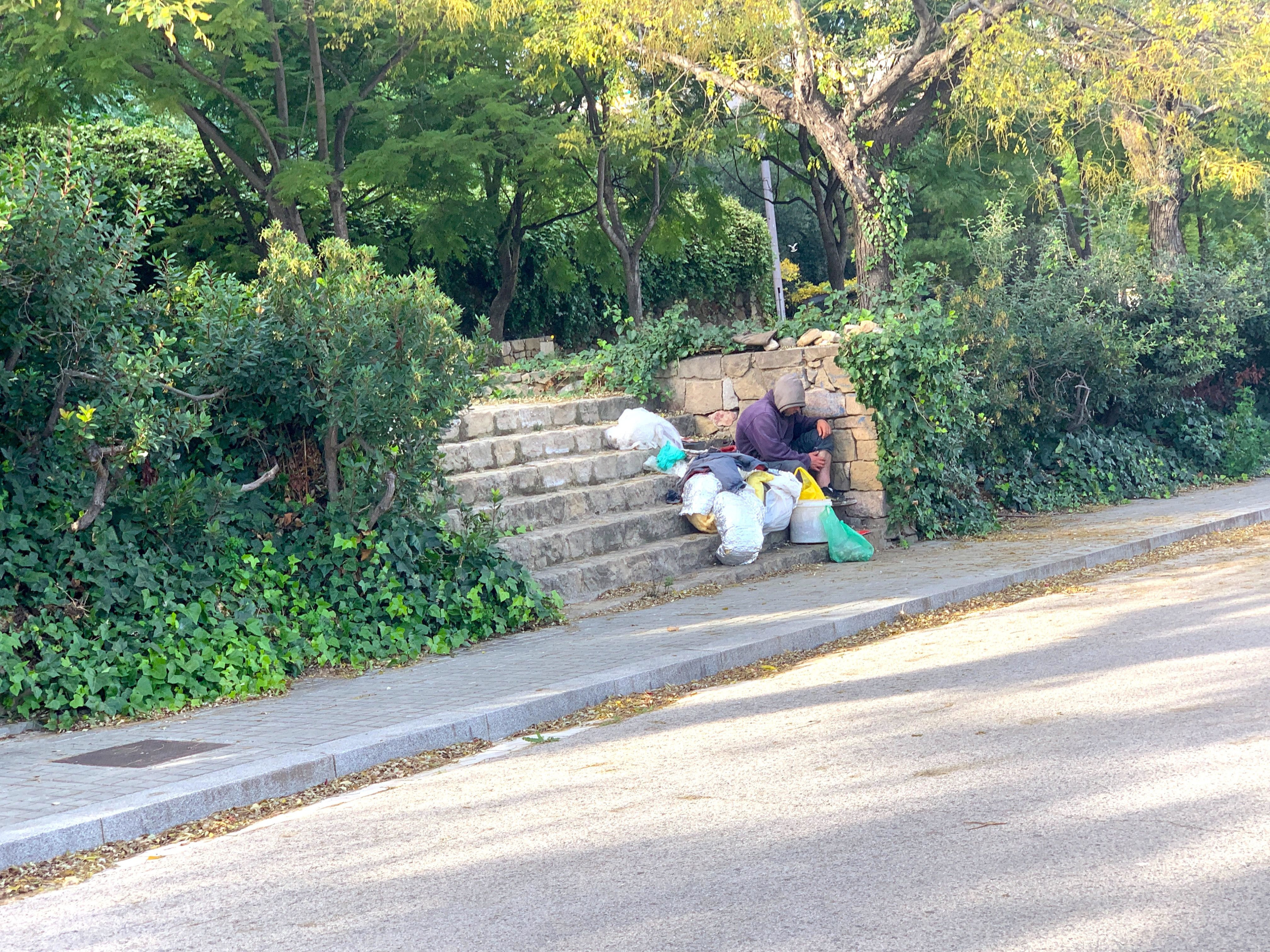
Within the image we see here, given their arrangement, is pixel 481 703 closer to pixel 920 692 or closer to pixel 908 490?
pixel 920 692

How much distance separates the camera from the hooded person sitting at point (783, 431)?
1284 centimetres

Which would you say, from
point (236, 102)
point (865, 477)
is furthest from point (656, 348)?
point (236, 102)

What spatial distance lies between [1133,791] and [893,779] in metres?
0.95

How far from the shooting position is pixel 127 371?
736cm

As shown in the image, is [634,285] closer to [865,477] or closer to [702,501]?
[865,477]

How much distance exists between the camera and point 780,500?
12453mm

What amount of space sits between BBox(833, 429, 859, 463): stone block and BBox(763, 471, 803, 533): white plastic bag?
110 cm

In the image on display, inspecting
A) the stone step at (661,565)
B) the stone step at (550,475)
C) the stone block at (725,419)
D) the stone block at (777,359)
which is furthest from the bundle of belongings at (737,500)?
the stone block at (725,419)

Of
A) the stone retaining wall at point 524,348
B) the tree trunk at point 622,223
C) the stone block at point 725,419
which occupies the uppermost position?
the tree trunk at point 622,223

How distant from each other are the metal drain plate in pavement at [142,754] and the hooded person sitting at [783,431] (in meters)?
7.36

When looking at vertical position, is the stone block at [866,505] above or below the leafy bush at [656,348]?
below

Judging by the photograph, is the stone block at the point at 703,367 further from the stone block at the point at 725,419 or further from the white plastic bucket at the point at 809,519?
the white plastic bucket at the point at 809,519

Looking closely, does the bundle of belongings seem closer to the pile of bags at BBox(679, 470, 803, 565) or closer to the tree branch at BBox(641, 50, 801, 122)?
the pile of bags at BBox(679, 470, 803, 565)

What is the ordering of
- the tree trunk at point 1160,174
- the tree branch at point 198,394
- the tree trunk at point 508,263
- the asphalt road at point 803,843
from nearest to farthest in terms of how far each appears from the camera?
the asphalt road at point 803,843, the tree branch at point 198,394, the tree trunk at point 1160,174, the tree trunk at point 508,263
